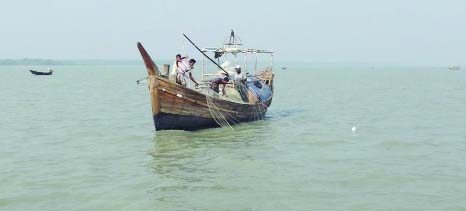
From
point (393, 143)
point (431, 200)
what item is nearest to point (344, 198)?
point (431, 200)

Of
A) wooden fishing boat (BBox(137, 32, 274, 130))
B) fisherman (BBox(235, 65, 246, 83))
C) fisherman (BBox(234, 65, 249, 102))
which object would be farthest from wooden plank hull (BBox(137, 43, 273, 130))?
fisherman (BBox(235, 65, 246, 83))

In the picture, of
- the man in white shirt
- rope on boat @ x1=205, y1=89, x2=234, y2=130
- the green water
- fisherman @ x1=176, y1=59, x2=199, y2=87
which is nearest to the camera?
the green water

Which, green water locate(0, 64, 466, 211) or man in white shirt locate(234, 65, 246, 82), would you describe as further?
man in white shirt locate(234, 65, 246, 82)

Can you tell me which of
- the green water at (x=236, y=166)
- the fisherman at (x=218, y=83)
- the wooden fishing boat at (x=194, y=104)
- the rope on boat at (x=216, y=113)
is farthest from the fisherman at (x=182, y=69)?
the fisherman at (x=218, y=83)

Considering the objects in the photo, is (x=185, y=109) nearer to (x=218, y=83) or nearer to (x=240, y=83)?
(x=218, y=83)

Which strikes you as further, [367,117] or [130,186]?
[367,117]

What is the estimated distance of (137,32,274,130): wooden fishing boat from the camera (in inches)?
673

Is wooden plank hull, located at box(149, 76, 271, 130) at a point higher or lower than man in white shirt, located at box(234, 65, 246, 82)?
lower

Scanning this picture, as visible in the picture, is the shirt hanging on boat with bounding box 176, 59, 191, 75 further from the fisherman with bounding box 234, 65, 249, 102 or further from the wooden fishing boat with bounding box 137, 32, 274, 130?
the fisherman with bounding box 234, 65, 249, 102

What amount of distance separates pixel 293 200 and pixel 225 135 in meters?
8.05

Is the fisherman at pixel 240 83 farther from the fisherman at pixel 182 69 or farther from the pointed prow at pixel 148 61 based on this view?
the pointed prow at pixel 148 61

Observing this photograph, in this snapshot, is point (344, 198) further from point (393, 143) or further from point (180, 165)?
point (393, 143)

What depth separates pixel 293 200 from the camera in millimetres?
10219

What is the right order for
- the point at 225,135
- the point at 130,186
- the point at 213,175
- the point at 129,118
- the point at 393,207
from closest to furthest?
the point at 393,207, the point at 130,186, the point at 213,175, the point at 225,135, the point at 129,118
